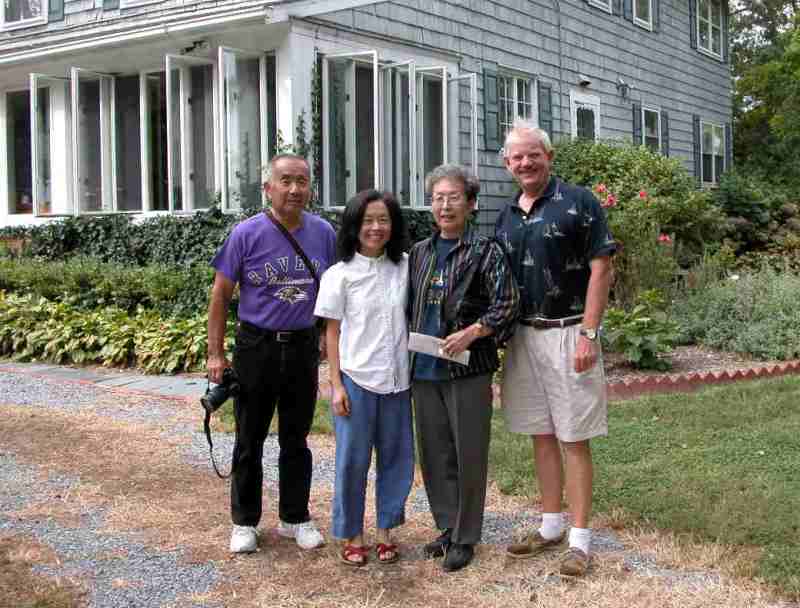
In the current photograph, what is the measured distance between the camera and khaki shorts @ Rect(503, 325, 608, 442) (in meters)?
3.85

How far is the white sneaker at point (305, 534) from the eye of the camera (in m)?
4.24

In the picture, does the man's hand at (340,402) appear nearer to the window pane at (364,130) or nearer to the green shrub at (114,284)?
the green shrub at (114,284)

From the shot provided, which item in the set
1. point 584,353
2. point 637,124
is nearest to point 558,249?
point 584,353

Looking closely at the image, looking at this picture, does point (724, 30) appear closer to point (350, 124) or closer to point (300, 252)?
point (350, 124)

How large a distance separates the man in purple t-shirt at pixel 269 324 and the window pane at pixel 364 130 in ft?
24.1

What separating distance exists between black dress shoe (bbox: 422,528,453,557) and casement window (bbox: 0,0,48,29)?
11380 millimetres

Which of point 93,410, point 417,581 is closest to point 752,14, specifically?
point 93,410

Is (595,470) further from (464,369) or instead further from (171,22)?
(171,22)

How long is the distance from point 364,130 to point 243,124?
1506mm

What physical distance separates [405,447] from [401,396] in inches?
8.7

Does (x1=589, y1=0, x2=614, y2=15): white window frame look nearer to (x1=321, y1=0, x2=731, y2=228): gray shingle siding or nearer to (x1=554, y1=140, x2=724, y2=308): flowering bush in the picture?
(x1=321, y1=0, x2=731, y2=228): gray shingle siding

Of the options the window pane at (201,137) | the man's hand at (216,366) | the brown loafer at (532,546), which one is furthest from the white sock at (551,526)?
the window pane at (201,137)

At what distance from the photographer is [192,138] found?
1175cm

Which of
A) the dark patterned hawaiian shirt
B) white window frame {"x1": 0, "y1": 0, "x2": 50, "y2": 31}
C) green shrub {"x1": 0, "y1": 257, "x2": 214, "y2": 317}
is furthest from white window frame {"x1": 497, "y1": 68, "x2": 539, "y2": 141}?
the dark patterned hawaiian shirt
